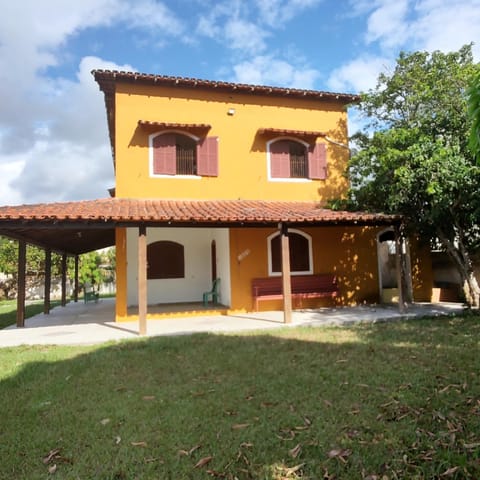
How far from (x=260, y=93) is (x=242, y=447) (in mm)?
12225

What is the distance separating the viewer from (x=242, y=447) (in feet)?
12.3

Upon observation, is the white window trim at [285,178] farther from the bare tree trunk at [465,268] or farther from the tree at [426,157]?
the bare tree trunk at [465,268]

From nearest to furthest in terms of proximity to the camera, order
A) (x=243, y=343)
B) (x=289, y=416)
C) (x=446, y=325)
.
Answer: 1. (x=289, y=416)
2. (x=243, y=343)
3. (x=446, y=325)

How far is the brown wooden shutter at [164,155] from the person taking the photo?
12.7 meters

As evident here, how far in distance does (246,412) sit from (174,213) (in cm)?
639

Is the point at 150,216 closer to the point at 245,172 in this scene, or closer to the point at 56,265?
the point at 245,172

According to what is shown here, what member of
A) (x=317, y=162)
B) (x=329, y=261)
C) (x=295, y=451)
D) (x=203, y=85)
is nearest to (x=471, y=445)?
(x=295, y=451)

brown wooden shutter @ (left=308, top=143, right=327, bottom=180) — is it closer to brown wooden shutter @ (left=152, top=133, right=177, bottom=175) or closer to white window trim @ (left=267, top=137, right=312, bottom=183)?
white window trim @ (left=267, top=137, right=312, bottom=183)

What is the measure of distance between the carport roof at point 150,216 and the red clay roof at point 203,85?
3.83m

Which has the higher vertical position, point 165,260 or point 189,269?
point 165,260

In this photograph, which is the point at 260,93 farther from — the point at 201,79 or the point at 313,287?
the point at 313,287

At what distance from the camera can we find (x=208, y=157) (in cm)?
1302

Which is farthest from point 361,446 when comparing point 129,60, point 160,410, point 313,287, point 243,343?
point 129,60

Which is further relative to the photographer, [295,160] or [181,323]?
[295,160]
